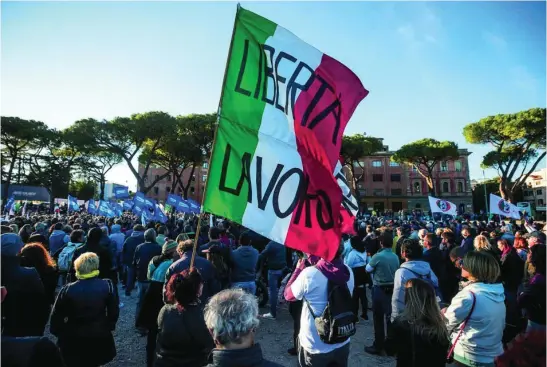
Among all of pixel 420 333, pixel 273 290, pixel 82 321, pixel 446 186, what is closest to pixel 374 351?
pixel 273 290

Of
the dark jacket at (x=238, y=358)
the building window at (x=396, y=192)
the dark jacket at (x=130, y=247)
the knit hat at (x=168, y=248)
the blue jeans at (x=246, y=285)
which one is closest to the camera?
the dark jacket at (x=238, y=358)

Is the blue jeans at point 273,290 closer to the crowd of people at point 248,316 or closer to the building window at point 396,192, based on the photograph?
the crowd of people at point 248,316

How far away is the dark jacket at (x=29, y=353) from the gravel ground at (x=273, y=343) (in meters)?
2.95

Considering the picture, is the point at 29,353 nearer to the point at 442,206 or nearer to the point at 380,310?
the point at 380,310

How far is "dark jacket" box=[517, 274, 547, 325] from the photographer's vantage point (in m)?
2.97

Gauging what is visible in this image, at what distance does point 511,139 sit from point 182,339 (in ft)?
121

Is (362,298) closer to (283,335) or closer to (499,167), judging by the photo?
(283,335)

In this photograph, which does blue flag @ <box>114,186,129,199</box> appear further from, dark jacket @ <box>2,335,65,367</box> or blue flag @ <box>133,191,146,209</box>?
dark jacket @ <box>2,335,65,367</box>

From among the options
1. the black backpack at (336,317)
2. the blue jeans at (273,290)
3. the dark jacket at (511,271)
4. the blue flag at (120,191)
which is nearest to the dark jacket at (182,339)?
the black backpack at (336,317)

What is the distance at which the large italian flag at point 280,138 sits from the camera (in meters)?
2.61

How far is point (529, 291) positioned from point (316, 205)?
2.34 metres

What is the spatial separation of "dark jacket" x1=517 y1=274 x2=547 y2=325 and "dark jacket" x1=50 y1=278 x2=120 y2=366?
415 cm

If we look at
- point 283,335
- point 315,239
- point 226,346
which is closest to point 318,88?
point 315,239

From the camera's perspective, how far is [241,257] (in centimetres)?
518
